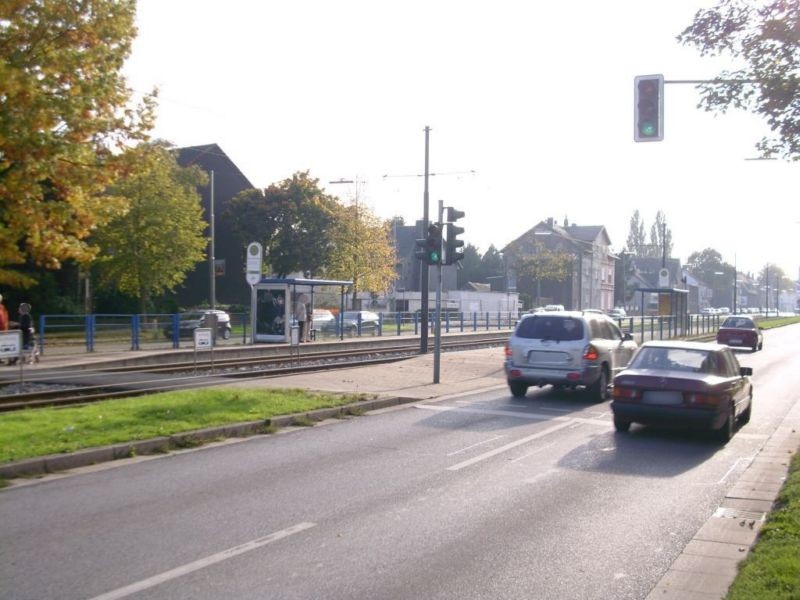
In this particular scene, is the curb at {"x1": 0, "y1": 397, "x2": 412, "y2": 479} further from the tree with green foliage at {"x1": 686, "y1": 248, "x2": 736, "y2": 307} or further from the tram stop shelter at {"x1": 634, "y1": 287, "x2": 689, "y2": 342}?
the tree with green foliage at {"x1": 686, "y1": 248, "x2": 736, "y2": 307}

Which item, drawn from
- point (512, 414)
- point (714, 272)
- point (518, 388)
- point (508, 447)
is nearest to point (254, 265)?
point (518, 388)

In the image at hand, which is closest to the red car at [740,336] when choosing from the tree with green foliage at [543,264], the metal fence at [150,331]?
the metal fence at [150,331]

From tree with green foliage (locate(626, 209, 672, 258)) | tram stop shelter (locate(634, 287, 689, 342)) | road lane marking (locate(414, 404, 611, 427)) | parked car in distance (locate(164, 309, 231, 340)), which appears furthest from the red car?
tree with green foliage (locate(626, 209, 672, 258))

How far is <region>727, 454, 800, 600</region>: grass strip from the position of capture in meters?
5.12

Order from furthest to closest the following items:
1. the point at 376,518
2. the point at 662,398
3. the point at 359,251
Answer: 1. the point at 359,251
2. the point at 662,398
3. the point at 376,518

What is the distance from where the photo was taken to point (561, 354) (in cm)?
1575

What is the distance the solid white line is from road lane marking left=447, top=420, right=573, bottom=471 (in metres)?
3.00

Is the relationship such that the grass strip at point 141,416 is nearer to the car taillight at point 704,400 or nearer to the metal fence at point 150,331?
the car taillight at point 704,400

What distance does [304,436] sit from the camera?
38.0 ft

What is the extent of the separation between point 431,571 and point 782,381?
61.9 ft

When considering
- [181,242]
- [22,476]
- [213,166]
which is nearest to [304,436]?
[22,476]

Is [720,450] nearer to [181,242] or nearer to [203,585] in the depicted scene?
[203,585]

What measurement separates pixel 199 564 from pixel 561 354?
10.8m

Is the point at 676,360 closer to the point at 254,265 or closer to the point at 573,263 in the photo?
the point at 254,265
